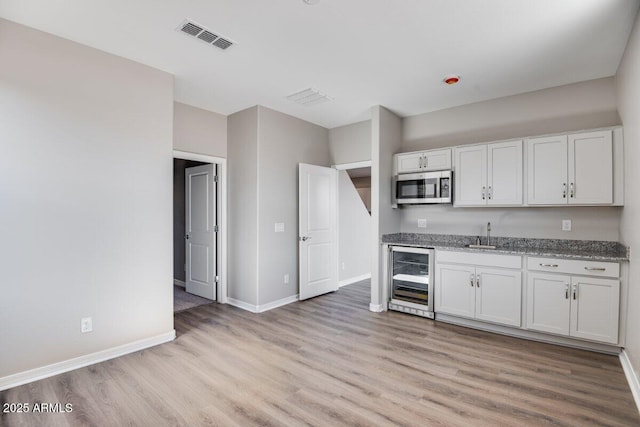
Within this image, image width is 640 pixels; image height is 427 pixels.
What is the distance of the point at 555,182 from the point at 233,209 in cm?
392

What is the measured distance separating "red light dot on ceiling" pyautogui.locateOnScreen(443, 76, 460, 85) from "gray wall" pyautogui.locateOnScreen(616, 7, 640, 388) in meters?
1.33

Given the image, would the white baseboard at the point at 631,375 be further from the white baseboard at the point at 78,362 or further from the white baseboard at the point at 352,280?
the white baseboard at the point at 78,362

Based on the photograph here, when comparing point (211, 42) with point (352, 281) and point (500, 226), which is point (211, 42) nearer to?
point (500, 226)

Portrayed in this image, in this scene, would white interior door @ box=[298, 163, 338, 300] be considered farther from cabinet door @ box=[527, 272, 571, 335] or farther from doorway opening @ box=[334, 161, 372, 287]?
cabinet door @ box=[527, 272, 571, 335]

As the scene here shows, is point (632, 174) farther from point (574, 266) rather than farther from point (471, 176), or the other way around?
point (471, 176)

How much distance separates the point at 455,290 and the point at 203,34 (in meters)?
3.63

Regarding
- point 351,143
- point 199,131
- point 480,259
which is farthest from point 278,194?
point 480,259

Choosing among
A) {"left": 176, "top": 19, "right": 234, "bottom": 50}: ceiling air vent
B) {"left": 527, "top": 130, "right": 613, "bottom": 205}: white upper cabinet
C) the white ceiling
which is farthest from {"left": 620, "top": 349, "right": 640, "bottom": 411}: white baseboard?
{"left": 176, "top": 19, "right": 234, "bottom": 50}: ceiling air vent

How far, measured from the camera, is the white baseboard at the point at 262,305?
4203mm

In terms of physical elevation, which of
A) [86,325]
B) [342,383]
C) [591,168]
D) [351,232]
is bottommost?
[342,383]

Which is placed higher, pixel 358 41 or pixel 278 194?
pixel 358 41

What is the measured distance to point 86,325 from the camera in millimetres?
2727

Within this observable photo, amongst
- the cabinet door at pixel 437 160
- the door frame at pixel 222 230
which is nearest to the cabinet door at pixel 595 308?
the cabinet door at pixel 437 160

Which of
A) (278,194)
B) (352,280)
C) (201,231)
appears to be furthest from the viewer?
(352,280)
